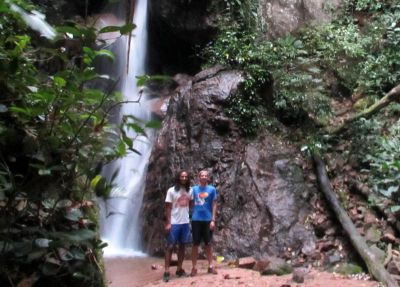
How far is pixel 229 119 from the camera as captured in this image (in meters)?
9.63

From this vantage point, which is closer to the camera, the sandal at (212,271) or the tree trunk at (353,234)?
the tree trunk at (353,234)

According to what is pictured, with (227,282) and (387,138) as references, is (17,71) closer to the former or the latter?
(227,282)

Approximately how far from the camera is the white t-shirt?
6.65 metres

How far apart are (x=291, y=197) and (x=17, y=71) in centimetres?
685

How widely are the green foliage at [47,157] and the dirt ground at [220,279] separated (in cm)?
376

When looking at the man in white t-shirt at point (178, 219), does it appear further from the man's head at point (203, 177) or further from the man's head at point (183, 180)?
the man's head at point (203, 177)

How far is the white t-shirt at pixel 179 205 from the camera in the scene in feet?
21.8

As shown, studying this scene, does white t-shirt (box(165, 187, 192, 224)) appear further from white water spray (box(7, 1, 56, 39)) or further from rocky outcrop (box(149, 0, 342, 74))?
rocky outcrop (box(149, 0, 342, 74))

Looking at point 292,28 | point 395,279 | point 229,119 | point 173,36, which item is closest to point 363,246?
point 395,279

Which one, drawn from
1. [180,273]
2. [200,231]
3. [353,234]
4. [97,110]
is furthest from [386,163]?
[97,110]

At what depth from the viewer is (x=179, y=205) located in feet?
21.9

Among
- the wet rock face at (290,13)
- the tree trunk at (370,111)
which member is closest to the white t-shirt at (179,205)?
the tree trunk at (370,111)

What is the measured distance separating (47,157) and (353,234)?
6.07 metres

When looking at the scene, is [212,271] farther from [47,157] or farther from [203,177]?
[47,157]
